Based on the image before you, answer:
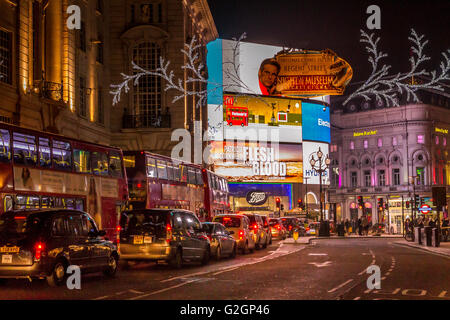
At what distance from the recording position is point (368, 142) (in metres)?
109

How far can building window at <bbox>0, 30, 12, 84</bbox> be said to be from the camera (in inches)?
1188

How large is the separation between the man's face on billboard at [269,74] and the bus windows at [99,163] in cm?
Answer: 771

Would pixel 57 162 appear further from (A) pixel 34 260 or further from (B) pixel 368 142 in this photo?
(B) pixel 368 142

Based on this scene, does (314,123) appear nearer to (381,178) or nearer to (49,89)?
(381,178)

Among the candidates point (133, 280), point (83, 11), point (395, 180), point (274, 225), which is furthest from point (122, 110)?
point (395, 180)

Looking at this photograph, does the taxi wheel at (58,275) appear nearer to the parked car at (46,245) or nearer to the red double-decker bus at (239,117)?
the parked car at (46,245)

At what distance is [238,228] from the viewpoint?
30.1 meters

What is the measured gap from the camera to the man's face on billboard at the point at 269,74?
19.2 metres

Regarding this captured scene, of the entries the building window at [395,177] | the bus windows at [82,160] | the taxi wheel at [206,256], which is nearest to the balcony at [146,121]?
the bus windows at [82,160]

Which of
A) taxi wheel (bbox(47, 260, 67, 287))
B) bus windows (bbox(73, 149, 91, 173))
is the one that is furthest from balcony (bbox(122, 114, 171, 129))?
taxi wheel (bbox(47, 260, 67, 287))

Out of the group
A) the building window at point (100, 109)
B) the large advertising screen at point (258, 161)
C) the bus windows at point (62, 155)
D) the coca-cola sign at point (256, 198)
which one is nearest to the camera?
the bus windows at point (62, 155)

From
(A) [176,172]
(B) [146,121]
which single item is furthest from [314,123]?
(A) [176,172]

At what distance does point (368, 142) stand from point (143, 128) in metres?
68.0

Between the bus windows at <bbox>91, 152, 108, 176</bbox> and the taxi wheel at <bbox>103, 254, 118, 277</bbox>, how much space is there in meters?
6.18
